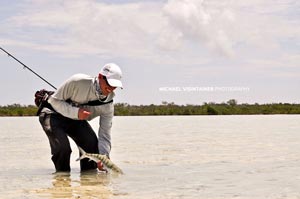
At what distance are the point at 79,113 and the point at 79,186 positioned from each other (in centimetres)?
101

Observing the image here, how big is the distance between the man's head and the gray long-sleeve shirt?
26 cm

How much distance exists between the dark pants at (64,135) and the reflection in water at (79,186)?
0.25 meters

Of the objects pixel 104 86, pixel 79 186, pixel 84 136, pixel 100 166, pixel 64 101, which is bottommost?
pixel 79 186

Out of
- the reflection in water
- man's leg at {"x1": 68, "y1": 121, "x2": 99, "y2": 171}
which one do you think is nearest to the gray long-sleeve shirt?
man's leg at {"x1": 68, "y1": 121, "x2": 99, "y2": 171}

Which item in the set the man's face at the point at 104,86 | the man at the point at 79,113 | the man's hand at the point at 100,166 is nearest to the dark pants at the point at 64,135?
the man at the point at 79,113

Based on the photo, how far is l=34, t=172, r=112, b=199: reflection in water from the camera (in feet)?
21.6

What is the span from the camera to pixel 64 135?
26.8 feet

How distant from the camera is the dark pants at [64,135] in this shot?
320 inches

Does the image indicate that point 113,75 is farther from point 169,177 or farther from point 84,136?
point 169,177

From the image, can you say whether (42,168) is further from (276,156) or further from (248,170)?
(276,156)

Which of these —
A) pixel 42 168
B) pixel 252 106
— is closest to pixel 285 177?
pixel 42 168

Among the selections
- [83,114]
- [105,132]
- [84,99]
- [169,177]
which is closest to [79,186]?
[83,114]

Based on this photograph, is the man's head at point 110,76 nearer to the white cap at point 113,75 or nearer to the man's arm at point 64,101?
the white cap at point 113,75

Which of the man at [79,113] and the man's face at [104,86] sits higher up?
the man's face at [104,86]
